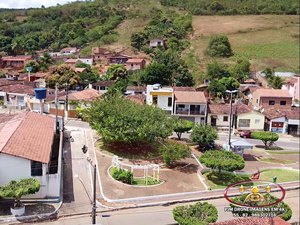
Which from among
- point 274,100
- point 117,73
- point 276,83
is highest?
point 117,73

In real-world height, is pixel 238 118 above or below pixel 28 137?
below

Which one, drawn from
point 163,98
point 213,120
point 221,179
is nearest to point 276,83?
point 213,120

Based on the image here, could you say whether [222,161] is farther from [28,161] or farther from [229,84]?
[229,84]

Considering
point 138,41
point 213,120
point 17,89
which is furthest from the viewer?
point 138,41

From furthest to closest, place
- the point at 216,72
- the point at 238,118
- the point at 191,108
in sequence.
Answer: the point at 216,72 < the point at 238,118 < the point at 191,108

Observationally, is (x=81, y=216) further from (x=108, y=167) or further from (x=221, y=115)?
(x=221, y=115)

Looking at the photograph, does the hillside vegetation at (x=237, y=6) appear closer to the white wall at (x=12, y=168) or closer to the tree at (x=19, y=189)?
the white wall at (x=12, y=168)

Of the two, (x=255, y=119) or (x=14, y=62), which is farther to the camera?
(x=14, y=62)
